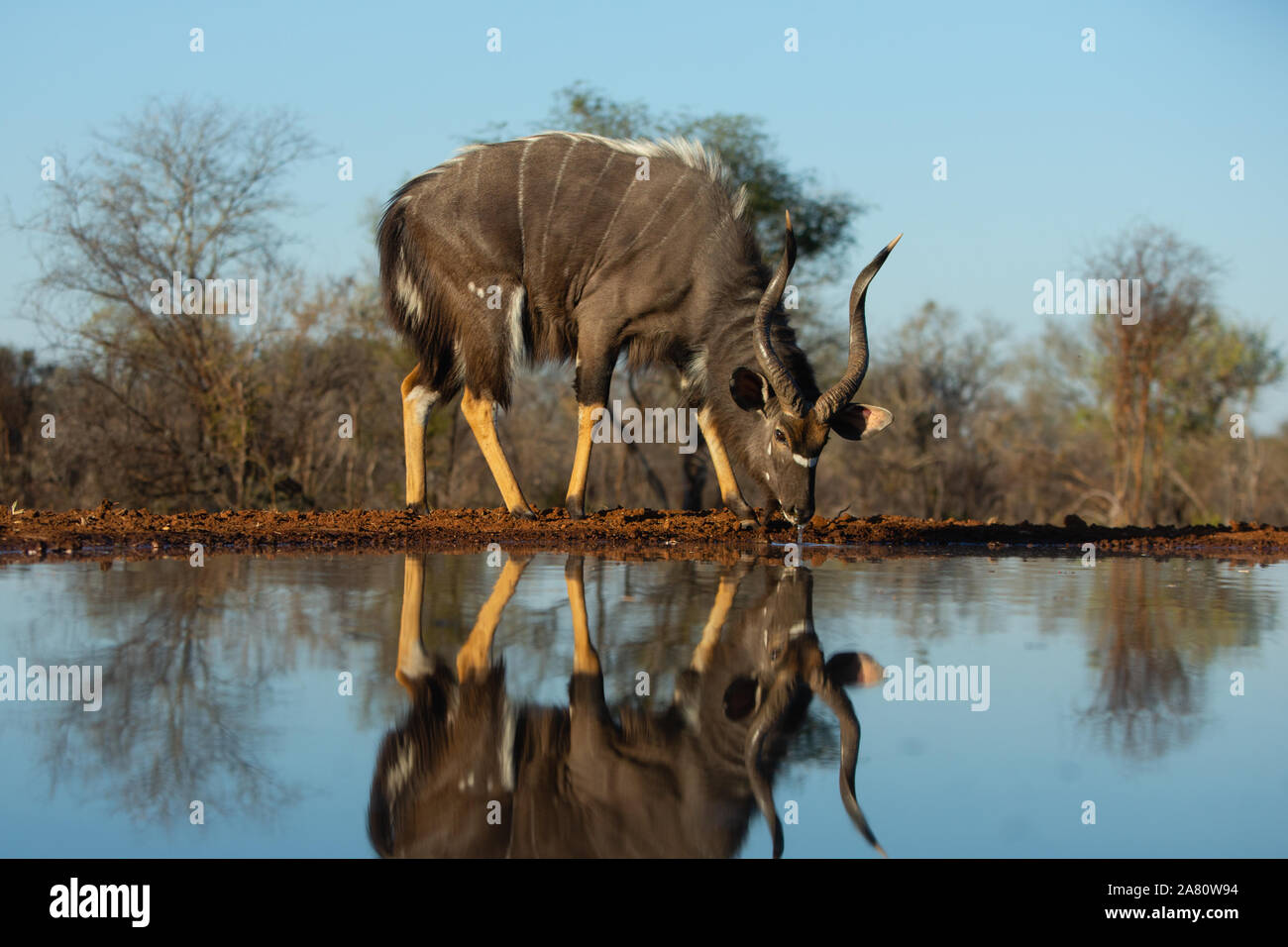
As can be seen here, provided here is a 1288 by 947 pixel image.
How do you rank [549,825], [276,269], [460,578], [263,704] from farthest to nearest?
[276,269] < [460,578] < [263,704] < [549,825]

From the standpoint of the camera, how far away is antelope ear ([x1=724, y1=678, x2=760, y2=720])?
4566 mm

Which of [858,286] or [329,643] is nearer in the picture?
[329,643]

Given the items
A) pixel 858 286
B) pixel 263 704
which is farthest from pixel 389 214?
pixel 263 704

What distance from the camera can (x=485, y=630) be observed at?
6.04m

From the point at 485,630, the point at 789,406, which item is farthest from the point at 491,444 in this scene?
the point at 485,630

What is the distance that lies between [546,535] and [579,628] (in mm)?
4323

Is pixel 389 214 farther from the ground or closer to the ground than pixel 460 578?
farther from the ground

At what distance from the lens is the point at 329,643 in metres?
5.66

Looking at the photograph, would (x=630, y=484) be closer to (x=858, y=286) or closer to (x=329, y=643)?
(x=858, y=286)

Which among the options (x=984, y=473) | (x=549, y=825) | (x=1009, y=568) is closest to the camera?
(x=549, y=825)

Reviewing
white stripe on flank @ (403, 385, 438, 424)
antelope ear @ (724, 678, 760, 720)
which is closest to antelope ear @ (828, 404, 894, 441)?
white stripe on flank @ (403, 385, 438, 424)

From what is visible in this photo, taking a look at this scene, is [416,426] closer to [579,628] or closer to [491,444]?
[491,444]
